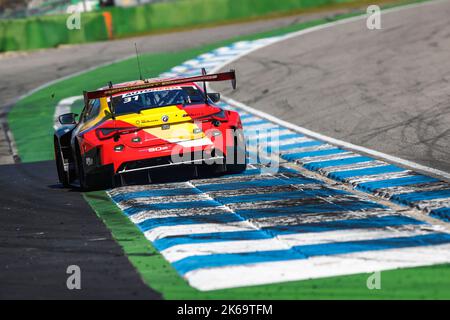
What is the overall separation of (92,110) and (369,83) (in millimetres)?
7721

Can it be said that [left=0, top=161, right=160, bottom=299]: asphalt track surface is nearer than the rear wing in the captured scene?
Yes

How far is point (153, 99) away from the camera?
12898 mm

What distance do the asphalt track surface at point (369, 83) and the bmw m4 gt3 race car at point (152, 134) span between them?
2526mm

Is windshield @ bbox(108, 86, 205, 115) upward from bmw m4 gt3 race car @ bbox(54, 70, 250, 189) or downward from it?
upward

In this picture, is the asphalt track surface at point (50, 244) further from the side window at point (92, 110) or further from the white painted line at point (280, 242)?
the side window at point (92, 110)

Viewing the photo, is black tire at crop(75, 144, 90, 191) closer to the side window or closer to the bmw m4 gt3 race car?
the bmw m4 gt3 race car

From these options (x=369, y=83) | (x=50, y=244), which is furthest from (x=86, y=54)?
(x=50, y=244)

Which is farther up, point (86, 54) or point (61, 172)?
point (61, 172)

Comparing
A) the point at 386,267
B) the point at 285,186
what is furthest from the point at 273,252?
the point at 285,186

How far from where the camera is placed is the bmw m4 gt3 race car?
40.3 ft

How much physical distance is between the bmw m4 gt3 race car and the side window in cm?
4

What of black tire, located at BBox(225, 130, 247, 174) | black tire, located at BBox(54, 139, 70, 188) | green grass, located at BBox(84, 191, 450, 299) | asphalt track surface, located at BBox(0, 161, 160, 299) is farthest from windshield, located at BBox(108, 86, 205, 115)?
green grass, located at BBox(84, 191, 450, 299)

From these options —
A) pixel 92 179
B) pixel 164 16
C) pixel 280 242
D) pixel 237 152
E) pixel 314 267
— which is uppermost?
pixel 314 267

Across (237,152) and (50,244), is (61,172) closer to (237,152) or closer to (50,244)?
(237,152)
